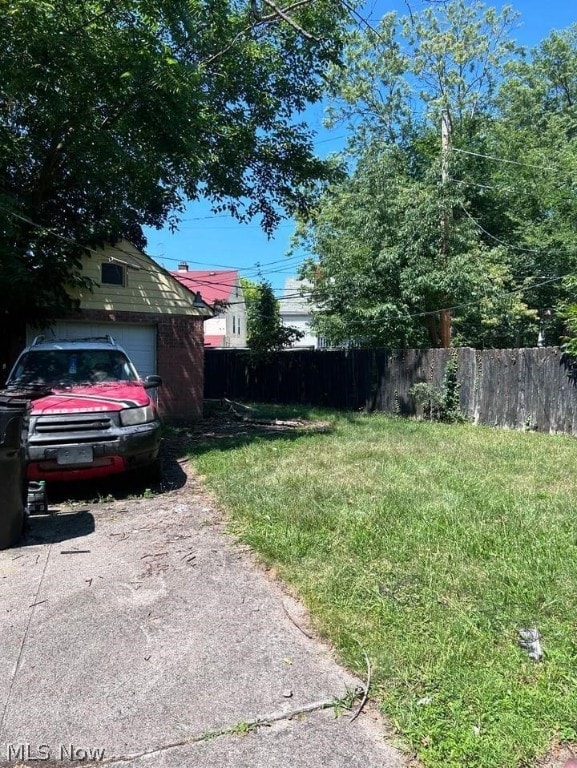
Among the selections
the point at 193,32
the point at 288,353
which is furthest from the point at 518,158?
the point at 193,32

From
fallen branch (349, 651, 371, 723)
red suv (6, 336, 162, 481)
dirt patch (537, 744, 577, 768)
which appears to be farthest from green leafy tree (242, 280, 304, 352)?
dirt patch (537, 744, 577, 768)

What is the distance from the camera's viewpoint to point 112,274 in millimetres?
12875

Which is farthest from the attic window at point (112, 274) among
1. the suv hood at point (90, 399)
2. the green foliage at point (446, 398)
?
the green foliage at point (446, 398)

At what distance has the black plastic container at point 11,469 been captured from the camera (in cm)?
467

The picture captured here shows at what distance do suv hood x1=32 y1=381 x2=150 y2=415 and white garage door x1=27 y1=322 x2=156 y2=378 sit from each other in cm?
591

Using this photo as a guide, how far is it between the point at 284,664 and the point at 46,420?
415 cm

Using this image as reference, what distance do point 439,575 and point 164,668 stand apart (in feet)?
6.15

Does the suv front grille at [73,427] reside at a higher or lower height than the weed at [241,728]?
higher

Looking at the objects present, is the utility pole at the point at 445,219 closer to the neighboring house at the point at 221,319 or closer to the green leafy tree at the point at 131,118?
the green leafy tree at the point at 131,118

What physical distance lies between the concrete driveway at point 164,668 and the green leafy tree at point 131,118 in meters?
5.51

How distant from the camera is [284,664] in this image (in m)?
3.01

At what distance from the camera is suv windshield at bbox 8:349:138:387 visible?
7.32 metres

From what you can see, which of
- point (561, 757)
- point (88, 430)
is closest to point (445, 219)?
point (88, 430)

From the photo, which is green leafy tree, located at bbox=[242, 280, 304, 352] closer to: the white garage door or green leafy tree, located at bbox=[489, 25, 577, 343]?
the white garage door
